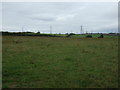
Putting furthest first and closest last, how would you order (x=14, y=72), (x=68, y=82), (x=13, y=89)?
(x=14, y=72)
(x=68, y=82)
(x=13, y=89)

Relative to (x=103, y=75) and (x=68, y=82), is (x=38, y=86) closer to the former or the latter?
(x=68, y=82)

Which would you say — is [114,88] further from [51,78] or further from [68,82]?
[51,78]

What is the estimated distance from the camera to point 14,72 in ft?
17.4

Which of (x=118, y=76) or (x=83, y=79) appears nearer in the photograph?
(x=83, y=79)

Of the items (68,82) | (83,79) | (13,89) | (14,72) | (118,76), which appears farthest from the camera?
(14,72)

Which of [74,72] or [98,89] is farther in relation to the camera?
[74,72]

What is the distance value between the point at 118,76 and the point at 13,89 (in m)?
3.66

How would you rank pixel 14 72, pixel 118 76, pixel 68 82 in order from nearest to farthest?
1. pixel 68 82
2. pixel 118 76
3. pixel 14 72

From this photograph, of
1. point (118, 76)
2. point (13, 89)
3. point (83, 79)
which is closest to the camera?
point (13, 89)

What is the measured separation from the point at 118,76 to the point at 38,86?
295 centimetres

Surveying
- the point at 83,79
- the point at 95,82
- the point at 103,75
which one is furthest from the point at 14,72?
the point at 103,75

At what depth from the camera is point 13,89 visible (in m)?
3.80

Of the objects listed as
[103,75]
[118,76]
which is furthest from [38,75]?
[118,76]

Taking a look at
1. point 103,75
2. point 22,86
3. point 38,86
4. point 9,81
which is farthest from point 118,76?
point 9,81
